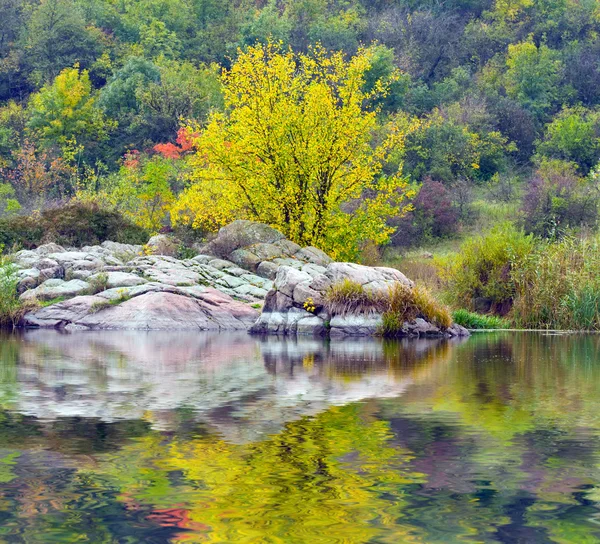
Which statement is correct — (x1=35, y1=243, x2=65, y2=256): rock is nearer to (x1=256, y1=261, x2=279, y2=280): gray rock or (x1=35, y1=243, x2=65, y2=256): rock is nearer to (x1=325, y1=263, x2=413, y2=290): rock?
(x1=256, y1=261, x2=279, y2=280): gray rock

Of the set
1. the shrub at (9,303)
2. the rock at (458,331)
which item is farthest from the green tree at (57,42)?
the rock at (458,331)

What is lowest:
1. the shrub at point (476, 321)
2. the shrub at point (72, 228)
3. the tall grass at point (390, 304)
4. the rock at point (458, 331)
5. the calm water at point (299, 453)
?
the calm water at point (299, 453)

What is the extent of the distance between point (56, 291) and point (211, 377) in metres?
15.7

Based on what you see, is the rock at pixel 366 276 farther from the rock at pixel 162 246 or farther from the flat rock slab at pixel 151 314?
the rock at pixel 162 246

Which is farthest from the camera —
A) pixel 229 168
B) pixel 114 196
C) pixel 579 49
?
pixel 579 49

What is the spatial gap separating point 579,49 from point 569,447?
70.5m

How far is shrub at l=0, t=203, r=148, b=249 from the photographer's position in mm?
36062

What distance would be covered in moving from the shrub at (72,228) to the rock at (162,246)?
6.87ft

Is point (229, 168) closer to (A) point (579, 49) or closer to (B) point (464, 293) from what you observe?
(B) point (464, 293)

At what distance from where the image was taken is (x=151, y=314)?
90.3 feet

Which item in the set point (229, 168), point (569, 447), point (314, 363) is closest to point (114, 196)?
point (229, 168)

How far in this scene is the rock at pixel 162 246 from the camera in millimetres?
Result: 34375

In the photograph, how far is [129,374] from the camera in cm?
1527

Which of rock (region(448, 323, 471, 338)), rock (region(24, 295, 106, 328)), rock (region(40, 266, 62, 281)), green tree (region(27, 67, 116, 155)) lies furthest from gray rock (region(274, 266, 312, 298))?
green tree (region(27, 67, 116, 155))
